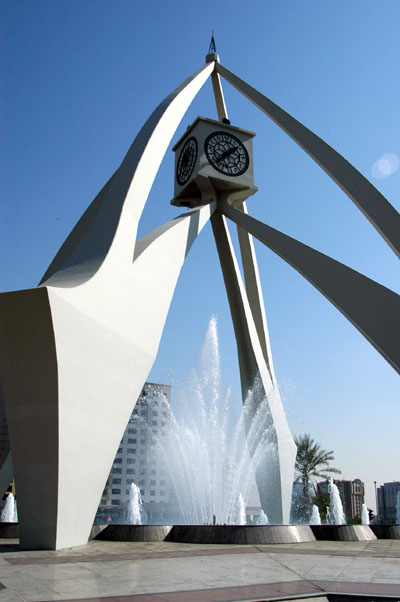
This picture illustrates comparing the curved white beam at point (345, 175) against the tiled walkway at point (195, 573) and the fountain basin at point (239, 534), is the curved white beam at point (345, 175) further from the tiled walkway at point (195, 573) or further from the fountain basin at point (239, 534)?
the tiled walkway at point (195, 573)

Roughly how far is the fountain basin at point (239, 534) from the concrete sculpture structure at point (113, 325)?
1530mm

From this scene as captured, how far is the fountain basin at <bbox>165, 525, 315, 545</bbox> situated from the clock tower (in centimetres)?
1072

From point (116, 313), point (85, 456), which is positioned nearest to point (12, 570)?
point (85, 456)

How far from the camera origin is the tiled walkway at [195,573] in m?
4.09

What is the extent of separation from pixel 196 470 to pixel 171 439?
40.4 inches

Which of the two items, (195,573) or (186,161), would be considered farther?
(186,161)

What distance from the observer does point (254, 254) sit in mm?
17875

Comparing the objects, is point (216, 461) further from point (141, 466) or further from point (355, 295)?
point (141, 466)

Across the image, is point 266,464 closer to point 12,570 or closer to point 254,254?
point 254,254

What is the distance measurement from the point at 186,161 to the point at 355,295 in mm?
8929

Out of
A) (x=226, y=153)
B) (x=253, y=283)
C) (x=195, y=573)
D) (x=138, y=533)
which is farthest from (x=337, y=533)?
(x=226, y=153)

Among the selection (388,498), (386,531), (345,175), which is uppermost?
(345,175)

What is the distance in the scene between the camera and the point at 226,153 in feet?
55.8

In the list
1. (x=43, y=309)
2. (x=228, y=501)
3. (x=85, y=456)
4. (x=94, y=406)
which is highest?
(x=43, y=309)
